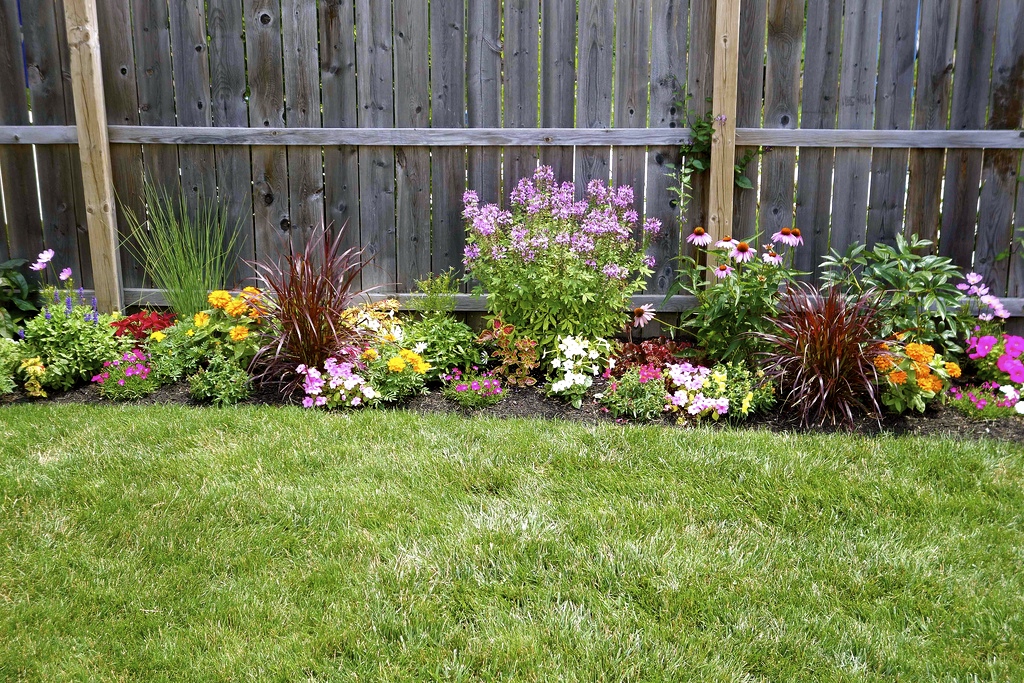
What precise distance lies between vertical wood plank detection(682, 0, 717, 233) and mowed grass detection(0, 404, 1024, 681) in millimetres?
1820

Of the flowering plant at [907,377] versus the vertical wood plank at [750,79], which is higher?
the vertical wood plank at [750,79]

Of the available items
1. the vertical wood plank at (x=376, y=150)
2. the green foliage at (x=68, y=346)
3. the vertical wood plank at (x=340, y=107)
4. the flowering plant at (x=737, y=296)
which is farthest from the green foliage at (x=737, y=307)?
the green foliage at (x=68, y=346)

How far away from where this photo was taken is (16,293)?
4594 mm

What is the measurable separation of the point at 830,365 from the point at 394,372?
6.76 ft

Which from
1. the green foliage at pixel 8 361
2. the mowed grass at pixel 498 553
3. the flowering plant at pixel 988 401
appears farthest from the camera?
the green foliage at pixel 8 361

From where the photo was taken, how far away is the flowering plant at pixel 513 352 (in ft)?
12.9

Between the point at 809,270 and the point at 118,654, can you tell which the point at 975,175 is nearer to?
the point at 809,270

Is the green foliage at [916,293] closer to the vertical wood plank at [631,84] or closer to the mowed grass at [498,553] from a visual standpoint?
the mowed grass at [498,553]

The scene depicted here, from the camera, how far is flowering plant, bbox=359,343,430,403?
12.1 feet

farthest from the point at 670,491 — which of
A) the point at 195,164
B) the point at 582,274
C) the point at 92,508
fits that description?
the point at 195,164

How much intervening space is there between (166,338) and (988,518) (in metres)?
3.84

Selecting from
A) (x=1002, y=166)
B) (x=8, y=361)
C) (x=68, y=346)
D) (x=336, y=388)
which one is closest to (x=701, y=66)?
(x=1002, y=166)

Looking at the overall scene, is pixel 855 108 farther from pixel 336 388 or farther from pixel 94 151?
pixel 94 151

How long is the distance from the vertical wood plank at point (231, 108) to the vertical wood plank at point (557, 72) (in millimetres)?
1744
